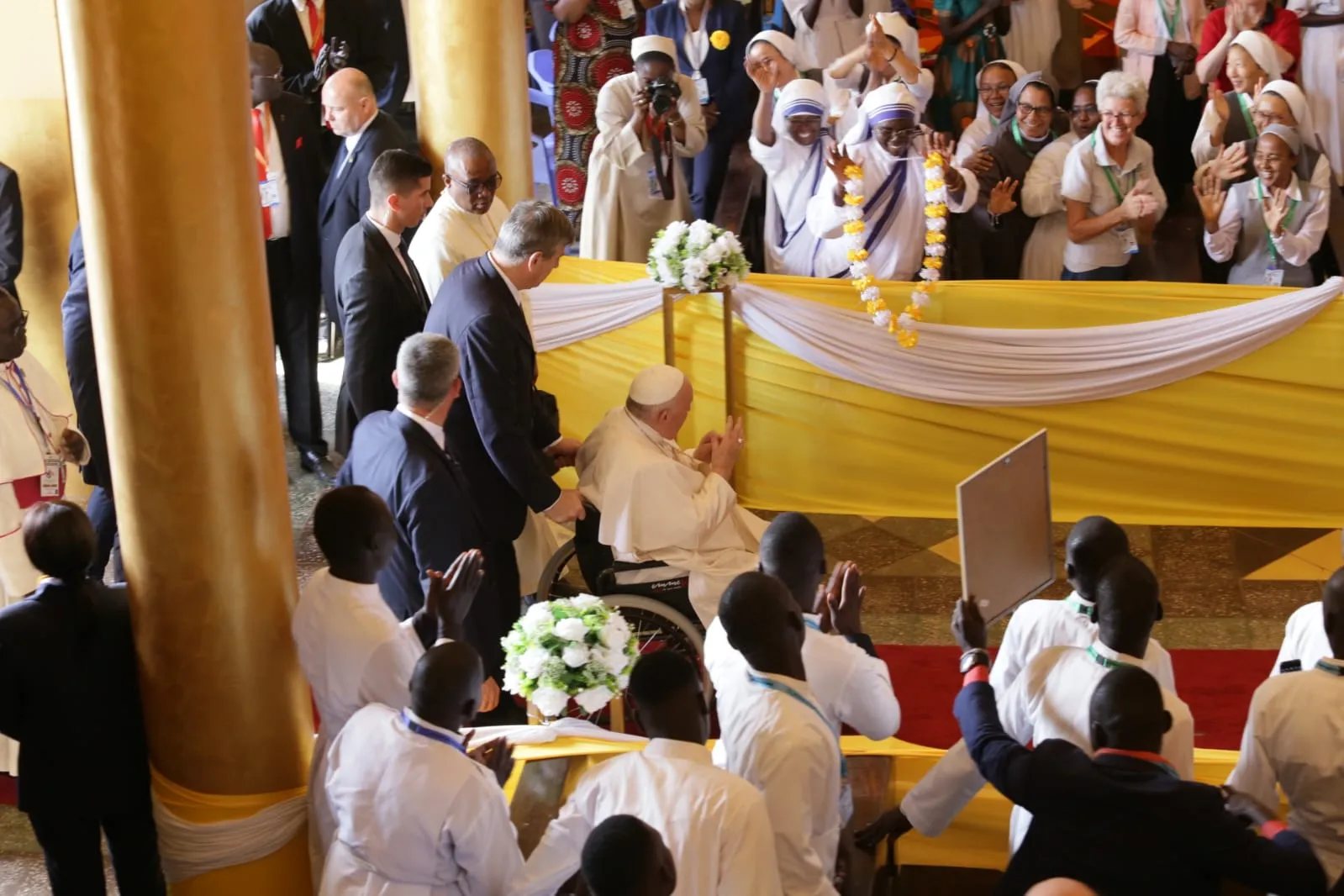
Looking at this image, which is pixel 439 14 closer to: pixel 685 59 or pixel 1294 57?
pixel 685 59

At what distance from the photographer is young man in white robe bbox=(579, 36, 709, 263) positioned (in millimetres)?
8789

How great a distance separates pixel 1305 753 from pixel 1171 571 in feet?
11.8

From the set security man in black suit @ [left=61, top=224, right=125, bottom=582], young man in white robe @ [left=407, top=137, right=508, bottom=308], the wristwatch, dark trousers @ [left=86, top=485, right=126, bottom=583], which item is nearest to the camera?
the wristwatch

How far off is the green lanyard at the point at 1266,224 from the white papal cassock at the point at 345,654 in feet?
17.7

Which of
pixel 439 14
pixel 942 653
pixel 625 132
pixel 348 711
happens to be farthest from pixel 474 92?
pixel 348 711

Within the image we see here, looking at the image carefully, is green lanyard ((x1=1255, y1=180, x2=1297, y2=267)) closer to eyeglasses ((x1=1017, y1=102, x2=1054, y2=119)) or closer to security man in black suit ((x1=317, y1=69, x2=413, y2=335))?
eyeglasses ((x1=1017, y1=102, x2=1054, y2=119))

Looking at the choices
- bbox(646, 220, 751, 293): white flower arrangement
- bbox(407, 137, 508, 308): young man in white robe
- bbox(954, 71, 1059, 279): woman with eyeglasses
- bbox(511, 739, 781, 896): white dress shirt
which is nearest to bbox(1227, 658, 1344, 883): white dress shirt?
bbox(511, 739, 781, 896): white dress shirt

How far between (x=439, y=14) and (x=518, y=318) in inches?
85.0

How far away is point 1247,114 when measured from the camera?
29.3ft

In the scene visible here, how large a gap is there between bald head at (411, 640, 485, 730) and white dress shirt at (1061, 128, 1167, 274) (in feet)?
17.8

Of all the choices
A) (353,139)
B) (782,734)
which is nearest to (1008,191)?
(353,139)

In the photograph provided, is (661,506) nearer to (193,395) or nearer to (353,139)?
(193,395)

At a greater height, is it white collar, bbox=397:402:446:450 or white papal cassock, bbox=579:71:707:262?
white papal cassock, bbox=579:71:707:262

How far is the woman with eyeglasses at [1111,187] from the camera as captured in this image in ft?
26.9
